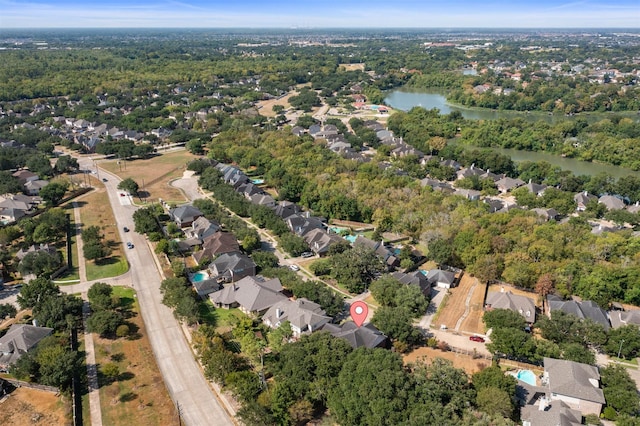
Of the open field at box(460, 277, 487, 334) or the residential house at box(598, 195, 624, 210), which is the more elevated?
the residential house at box(598, 195, 624, 210)

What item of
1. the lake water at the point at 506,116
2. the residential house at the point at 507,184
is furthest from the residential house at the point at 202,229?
the lake water at the point at 506,116

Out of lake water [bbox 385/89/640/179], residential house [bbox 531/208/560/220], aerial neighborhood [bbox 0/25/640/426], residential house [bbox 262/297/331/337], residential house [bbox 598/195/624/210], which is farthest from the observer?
lake water [bbox 385/89/640/179]

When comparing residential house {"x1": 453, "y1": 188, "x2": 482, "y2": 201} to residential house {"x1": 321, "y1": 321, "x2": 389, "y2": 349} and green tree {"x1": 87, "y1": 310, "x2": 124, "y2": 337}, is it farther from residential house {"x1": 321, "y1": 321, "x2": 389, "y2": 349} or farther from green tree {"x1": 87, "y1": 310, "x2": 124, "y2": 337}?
green tree {"x1": 87, "y1": 310, "x2": 124, "y2": 337}

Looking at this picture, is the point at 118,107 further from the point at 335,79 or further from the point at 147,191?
the point at 335,79

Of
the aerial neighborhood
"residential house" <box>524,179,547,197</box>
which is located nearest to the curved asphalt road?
the aerial neighborhood

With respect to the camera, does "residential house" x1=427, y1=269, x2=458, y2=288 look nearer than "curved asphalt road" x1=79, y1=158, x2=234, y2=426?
No

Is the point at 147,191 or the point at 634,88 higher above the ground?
the point at 634,88

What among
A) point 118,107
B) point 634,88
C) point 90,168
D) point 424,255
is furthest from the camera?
point 634,88

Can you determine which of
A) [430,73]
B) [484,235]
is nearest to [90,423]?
[484,235]

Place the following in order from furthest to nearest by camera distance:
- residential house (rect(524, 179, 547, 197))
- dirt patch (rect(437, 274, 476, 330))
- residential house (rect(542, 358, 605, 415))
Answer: residential house (rect(524, 179, 547, 197)) < dirt patch (rect(437, 274, 476, 330)) < residential house (rect(542, 358, 605, 415))
